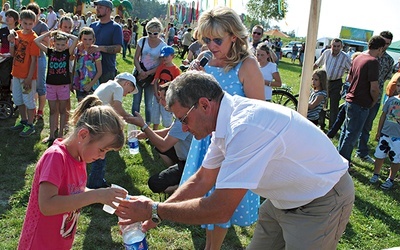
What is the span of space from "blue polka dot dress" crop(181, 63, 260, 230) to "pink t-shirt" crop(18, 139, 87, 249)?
1.07 m

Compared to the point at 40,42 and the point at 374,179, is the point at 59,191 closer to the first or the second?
the point at 40,42

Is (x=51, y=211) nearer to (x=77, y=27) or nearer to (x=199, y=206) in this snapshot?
(x=199, y=206)

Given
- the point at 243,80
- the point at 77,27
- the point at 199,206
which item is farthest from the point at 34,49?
the point at 77,27

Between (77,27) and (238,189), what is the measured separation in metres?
18.4

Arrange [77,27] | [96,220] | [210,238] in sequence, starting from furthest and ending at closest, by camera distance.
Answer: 1. [77,27]
2. [96,220]
3. [210,238]

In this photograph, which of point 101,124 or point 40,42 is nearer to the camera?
point 101,124

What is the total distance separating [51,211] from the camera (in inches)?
80.6

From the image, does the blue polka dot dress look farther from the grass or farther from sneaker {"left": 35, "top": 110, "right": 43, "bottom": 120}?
sneaker {"left": 35, "top": 110, "right": 43, "bottom": 120}

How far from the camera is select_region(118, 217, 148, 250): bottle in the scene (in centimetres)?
231

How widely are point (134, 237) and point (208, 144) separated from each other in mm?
1019

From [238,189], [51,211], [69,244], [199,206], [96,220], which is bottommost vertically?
[96,220]

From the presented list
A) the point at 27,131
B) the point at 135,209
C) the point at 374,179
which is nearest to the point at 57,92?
the point at 27,131

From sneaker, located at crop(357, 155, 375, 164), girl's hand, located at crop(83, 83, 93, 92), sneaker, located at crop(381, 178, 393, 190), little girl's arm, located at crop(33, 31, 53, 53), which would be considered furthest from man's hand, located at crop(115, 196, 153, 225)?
sneaker, located at crop(357, 155, 375, 164)

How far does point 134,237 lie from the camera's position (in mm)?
2379
